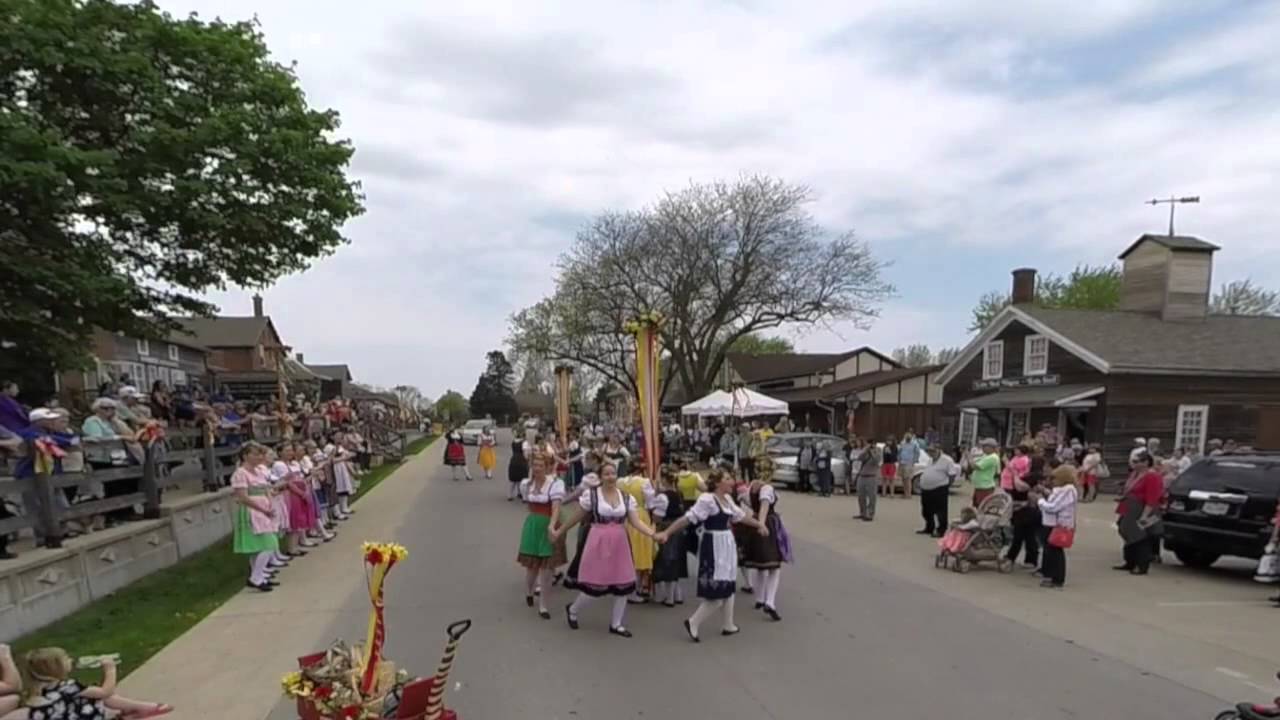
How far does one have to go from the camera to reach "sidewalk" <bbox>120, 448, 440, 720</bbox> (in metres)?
5.40

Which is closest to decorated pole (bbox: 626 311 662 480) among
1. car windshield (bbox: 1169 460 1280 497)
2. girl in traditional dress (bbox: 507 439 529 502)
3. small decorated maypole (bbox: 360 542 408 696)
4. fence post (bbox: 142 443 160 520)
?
small decorated maypole (bbox: 360 542 408 696)

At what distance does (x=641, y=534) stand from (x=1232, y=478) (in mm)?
8173

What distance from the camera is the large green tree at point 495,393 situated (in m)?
98.8

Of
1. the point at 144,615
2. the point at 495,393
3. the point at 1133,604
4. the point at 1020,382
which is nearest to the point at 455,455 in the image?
the point at 144,615

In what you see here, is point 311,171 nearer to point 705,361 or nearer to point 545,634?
point 545,634

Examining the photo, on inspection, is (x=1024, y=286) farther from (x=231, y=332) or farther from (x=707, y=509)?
(x=231, y=332)

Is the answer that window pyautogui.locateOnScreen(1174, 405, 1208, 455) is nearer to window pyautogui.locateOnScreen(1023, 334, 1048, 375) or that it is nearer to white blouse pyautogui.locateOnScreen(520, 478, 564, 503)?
window pyautogui.locateOnScreen(1023, 334, 1048, 375)

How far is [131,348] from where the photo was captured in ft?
97.6

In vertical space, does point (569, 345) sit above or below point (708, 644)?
above

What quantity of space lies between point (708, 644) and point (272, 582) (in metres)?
5.67

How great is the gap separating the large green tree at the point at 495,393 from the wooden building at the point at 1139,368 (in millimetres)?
76543

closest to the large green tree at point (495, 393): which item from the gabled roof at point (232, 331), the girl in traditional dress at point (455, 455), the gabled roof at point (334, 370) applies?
the gabled roof at point (334, 370)

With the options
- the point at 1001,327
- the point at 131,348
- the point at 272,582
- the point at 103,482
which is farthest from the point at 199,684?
the point at 131,348

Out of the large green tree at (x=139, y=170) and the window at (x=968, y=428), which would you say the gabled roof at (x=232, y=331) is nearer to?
the large green tree at (x=139, y=170)
